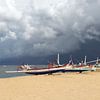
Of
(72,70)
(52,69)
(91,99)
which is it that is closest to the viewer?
(91,99)

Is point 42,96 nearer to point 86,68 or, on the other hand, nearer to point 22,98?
point 22,98

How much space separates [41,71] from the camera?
58.2m

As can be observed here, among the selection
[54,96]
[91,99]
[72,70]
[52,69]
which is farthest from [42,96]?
[72,70]

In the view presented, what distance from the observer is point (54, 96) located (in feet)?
54.9

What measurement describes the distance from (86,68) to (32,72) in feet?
38.8

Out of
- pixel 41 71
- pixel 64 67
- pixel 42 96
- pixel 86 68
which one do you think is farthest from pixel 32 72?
pixel 42 96

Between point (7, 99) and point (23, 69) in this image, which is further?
point (23, 69)

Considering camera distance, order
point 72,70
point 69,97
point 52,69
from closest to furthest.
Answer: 1. point 69,97
2. point 52,69
3. point 72,70

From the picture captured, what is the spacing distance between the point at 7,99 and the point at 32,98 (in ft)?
4.50

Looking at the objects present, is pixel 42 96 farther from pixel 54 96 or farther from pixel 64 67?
pixel 64 67

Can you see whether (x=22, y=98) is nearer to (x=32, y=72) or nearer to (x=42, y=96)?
(x=42, y=96)

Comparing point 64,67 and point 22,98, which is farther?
point 64,67

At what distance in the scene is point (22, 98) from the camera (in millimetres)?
16344

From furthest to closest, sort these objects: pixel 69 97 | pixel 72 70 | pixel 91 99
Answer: pixel 72 70
pixel 69 97
pixel 91 99
